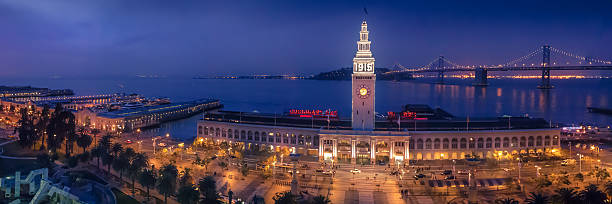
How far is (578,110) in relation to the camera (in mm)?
126062

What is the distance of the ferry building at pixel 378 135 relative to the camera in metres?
52.1

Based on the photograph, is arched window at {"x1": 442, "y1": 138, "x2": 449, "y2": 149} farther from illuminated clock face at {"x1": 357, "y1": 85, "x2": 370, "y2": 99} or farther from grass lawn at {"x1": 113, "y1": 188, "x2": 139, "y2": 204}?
grass lawn at {"x1": 113, "y1": 188, "x2": 139, "y2": 204}

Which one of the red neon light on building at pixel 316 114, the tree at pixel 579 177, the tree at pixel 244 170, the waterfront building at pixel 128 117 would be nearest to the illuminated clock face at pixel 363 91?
the red neon light on building at pixel 316 114

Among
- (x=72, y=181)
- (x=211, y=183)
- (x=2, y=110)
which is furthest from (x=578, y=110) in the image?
(x=2, y=110)

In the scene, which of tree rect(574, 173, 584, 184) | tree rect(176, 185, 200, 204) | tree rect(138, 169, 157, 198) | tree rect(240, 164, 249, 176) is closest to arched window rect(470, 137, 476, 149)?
tree rect(574, 173, 584, 184)

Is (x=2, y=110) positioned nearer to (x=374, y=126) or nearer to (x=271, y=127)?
(x=271, y=127)

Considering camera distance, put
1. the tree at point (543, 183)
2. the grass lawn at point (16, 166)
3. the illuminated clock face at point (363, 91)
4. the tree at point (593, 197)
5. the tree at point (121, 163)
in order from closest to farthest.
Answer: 1. the tree at point (593, 197)
2. the tree at point (543, 183)
3. the tree at point (121, 163)
4. the grass lawn at point (16, 166)
5. the illuminated clock face at point (363, 91)

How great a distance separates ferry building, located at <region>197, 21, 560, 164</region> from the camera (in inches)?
2052

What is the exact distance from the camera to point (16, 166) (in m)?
52.2

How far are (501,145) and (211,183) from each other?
40.4m

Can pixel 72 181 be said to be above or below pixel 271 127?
below

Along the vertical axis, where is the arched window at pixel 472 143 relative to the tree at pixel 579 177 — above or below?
above

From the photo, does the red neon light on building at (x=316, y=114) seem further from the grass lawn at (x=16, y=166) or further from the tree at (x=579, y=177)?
the grass lawn at (x=16, y=166)

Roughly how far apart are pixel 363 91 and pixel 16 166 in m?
47.3
